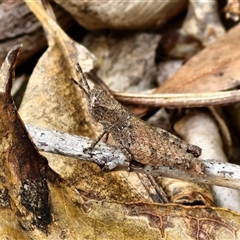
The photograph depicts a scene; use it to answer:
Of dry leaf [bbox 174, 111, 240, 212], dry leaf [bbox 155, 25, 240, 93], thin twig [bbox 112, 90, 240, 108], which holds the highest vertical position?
thin twig [bbox 112, 90, 240, 108]

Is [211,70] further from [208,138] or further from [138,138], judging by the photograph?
[138,138]

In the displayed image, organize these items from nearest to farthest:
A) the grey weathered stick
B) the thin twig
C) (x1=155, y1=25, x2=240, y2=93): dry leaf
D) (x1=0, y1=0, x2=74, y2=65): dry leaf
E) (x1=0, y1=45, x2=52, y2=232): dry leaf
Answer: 1. (x1=0, y1=45, x2=52, y2=232): dry leaf
2. the grey weathered stick
3. the thin twig
4. (x1=155, y1=25, x2=240, y2=93): dry leaf
5. (x1=0, y1=0, x2=74, y2=65): dry leaf

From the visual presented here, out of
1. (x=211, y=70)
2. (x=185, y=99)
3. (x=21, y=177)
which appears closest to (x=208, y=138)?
(x=185, y=99)

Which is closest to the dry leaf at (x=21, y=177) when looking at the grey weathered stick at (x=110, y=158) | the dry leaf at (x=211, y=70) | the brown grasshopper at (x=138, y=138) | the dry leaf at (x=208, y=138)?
the grey weathered stick at (x=110, y=158)

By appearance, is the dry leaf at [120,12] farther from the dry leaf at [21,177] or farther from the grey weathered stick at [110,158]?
the dry leaf at [21,177]

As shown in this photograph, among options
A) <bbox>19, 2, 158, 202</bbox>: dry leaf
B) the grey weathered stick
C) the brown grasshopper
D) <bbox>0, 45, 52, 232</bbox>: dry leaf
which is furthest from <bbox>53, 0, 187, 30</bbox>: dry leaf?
<bbox>0, 45, 52, 232</bbox>: dry leaf

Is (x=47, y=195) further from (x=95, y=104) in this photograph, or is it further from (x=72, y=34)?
(x=72, y=34)

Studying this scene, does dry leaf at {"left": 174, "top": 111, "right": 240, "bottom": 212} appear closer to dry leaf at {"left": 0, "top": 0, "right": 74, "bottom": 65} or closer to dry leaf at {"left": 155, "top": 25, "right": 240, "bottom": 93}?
dry leaf at {"left": 155, "top": 25, "right": 240, "bottom": 93}

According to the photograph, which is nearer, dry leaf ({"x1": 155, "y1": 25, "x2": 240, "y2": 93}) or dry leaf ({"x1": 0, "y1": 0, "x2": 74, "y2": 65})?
dry leaf ({"x1": 155, "y1": 25, "x2": 240, "y2": 93})
